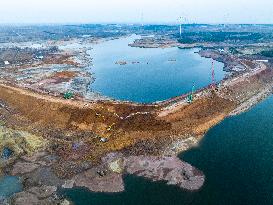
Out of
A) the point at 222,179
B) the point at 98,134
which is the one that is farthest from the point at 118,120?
the point at 222,179

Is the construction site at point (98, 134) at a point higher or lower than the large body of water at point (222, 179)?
higher

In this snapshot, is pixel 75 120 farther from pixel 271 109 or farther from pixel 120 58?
pixel 120 58

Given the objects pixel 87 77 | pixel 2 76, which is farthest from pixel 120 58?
pixel 2 76

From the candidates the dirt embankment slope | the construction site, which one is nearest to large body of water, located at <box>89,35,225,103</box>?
the construction site

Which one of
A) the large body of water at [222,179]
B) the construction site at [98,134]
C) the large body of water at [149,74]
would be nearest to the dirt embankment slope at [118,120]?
the construction site at [98,134]

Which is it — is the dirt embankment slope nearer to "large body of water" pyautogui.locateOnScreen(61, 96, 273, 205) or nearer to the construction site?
the construction site

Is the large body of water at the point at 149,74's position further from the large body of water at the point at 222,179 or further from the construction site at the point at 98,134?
the large body of water at the point at 222,179
